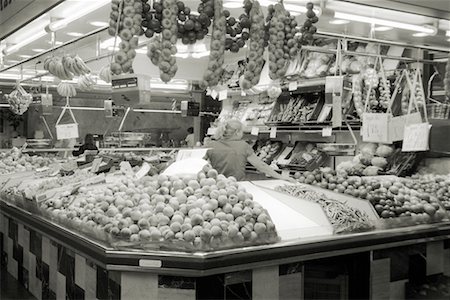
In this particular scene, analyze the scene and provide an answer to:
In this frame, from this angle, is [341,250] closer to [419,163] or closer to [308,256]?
[308,256]

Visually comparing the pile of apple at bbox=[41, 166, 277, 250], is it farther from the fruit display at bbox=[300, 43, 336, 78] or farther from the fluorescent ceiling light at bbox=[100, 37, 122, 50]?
the fluorescent ceiling light at bbox=[100, 37, 122, 50]

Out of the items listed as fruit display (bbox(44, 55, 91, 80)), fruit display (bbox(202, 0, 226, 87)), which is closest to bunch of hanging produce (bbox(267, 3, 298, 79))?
fruit display (bbox(202, 0, 226, 87))

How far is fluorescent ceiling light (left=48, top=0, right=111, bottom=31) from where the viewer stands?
15.3 feet

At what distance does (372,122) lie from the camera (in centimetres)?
481

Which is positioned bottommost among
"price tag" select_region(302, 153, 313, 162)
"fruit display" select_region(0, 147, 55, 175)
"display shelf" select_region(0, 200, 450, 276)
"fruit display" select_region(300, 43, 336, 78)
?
"display shelf" select_region(0, 200, 450, 276)

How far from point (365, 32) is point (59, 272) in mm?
4835

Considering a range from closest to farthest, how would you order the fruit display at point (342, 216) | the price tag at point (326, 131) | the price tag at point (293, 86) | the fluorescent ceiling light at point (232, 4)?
the fruit display at point (342, 216), the fluorescent ceiling light at point (232, 4), the price tag at point (326, 131), the price tag at point (293, 86)

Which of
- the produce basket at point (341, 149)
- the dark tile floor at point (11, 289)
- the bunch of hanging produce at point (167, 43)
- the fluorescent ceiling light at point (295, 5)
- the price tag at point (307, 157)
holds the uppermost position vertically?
the fluorescent ceiling light at point (295, 5)

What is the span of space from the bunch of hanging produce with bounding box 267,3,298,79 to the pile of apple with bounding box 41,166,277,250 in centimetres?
94

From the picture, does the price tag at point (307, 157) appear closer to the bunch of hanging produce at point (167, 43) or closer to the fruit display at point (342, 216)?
the fruit display at point (342, 216)

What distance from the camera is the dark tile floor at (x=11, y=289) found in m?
4.50

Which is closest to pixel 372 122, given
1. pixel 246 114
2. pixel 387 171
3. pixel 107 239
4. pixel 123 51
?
pixel 387 171

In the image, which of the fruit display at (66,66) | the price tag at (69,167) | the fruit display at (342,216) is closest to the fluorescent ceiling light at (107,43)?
the fruit display at (66,66)

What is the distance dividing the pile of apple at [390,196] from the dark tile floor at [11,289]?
2626mm
